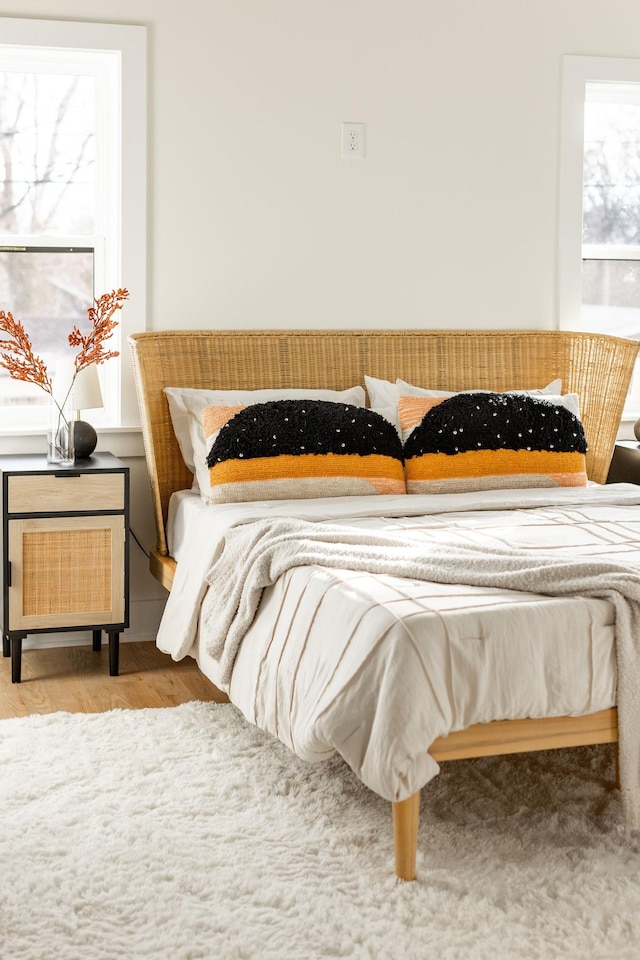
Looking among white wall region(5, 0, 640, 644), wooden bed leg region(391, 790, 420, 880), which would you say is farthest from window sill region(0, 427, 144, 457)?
wooden bed leg region(391, 790, 420, 880)

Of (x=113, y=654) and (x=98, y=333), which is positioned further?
(x=98, y=333)

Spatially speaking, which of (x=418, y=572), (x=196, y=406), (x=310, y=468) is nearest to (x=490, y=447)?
(x=310, y=468)

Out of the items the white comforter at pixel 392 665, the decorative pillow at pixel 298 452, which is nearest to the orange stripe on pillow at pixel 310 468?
the decorative pillow at pixel 298 452

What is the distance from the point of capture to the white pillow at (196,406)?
11.9ft

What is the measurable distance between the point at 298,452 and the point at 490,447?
66cm

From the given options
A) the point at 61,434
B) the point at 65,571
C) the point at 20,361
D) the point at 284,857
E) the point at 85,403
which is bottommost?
the point at 284,857

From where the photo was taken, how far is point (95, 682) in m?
3.48

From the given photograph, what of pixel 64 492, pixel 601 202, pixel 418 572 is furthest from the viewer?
pixel 601 202

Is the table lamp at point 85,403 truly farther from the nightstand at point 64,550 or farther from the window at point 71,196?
the window at point 71,196

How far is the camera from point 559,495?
11.4 ft

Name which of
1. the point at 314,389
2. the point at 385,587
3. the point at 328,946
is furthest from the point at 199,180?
the point at 328,946

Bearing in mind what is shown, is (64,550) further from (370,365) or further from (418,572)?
(418,572)

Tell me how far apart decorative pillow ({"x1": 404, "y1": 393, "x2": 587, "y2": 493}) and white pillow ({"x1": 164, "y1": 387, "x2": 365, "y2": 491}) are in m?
0.34

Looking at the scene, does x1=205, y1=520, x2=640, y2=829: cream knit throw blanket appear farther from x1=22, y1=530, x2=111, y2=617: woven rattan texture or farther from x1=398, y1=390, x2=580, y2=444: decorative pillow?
x1=398, y1=390, x2=580, y2=444: decorative pillow
